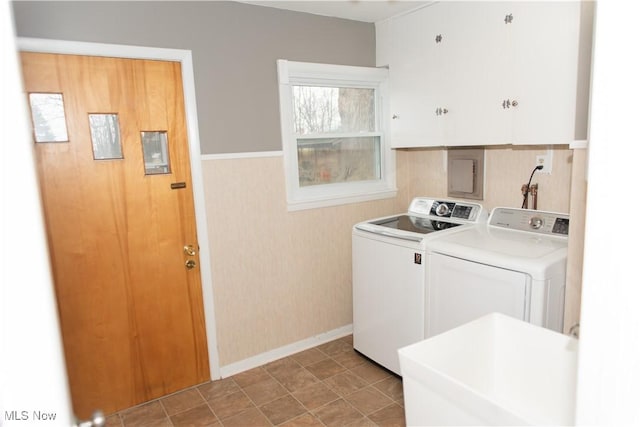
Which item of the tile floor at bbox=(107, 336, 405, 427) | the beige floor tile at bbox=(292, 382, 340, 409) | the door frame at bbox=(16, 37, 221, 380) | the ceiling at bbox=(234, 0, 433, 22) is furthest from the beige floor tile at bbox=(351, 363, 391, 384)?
the ceiling at bbox=(234, 0, 433, 22)

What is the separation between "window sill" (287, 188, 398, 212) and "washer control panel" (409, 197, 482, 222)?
0.79ft

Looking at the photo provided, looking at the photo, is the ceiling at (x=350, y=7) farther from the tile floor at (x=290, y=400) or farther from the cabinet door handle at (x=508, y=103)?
the tile floor at (x=290, y=400)

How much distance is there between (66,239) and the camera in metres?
2.27

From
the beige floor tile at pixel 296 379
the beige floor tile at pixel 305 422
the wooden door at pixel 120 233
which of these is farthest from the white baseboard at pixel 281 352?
the beige floor tile at pixel 305 422

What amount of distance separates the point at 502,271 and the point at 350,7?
76.4 inches

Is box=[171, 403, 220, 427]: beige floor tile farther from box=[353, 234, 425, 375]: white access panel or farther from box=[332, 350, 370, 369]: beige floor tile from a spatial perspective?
box=[353, 234, 425, 375]: white access panel

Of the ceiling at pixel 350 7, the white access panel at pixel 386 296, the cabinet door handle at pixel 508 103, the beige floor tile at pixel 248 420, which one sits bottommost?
the beige floor tile at pixel 248 420

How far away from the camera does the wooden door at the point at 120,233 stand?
2.23 m

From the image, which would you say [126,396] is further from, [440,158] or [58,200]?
[440,158]

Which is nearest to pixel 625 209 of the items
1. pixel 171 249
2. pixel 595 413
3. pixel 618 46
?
pixel 618 46

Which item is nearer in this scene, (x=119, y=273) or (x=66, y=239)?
(x=66, y=239)

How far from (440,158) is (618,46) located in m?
2.63

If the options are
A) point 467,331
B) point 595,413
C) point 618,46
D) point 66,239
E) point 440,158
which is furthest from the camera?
point 440,158

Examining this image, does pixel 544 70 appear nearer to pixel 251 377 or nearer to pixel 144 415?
pixel 251 377
